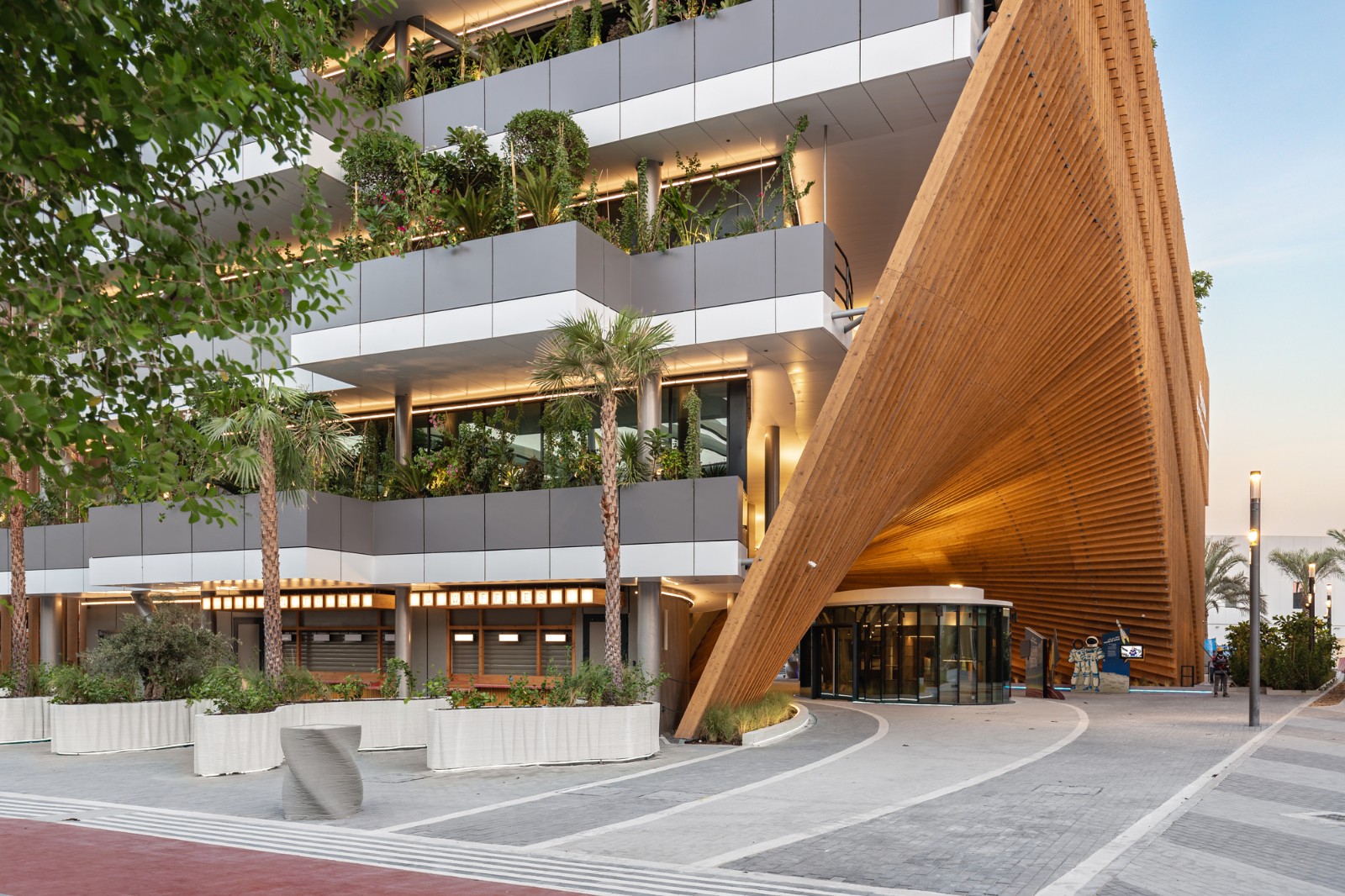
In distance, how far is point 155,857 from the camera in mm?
9836

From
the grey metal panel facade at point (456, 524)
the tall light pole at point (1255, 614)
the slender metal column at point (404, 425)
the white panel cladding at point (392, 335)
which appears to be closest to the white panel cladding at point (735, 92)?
the white panel cladding at point (392, 335)

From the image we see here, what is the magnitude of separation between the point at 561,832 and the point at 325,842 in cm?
214

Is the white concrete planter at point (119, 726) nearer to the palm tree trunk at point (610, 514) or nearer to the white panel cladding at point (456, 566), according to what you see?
the white panel cladding at point (456, 566)

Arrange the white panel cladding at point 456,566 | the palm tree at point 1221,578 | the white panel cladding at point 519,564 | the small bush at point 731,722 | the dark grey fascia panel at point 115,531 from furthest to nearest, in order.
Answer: the palm tree at point 1221,578
the dark grey fascia panel at point 115,531
the white panel cladding at point 456,566
the white panel cladding at point 519,564
the small bush at point 731,722

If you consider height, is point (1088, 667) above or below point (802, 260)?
below

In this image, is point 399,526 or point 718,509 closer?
point 718,509

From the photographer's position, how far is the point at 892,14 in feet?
57.8

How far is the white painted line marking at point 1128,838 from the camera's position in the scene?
807 centimetres

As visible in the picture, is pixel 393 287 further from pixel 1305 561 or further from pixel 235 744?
pixel 1305 561

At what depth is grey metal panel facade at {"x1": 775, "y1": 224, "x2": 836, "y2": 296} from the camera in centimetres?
1808

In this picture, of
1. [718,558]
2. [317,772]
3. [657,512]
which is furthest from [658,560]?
[317,772]

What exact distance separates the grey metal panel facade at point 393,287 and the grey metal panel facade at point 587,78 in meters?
3.87

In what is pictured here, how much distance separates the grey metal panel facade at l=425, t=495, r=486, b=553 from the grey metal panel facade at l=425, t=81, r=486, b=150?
272 inches

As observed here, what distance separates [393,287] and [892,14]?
9.67m
